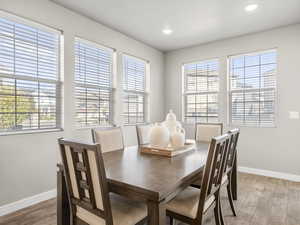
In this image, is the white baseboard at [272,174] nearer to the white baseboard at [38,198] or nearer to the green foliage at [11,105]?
the white baseboard at [38,198]

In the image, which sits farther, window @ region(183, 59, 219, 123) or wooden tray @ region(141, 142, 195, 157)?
window @ region(183, 59, 219, 123)

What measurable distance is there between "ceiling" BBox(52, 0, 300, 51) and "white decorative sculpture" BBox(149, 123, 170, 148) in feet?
6.01

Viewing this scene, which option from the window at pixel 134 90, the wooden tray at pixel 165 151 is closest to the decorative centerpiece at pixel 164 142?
the wooden tray at pixel 165 151

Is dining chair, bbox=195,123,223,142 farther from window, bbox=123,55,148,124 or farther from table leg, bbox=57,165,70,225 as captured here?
table leg, bbox=57,165,70,225

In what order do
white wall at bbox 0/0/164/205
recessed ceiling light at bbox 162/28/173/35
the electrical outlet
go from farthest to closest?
recessed ceiling light at bbox 162/28/173/35 < the electrical outlet < white wall at bbox 0/0/164/205

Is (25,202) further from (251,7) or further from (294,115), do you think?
(294,115)

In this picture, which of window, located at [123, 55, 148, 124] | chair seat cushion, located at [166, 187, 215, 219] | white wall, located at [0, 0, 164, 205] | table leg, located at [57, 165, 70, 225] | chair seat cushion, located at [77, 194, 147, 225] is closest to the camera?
chair seat cushion, located at [77, 194, 147, 225]

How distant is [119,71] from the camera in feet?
12.1

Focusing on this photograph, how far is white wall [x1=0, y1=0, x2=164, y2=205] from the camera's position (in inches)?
88.6

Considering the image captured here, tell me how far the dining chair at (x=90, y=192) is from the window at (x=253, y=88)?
3213 millimetres

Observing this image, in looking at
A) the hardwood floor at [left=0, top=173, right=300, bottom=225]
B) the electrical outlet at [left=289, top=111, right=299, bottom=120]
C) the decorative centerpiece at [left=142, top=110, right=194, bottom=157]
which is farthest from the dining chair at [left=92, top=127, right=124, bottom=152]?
the electrical outlet at [left=289, top=111, right=299, bottom=120]

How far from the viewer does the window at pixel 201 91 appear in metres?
4.27

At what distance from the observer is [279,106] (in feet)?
11.4

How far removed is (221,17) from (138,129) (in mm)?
2261
